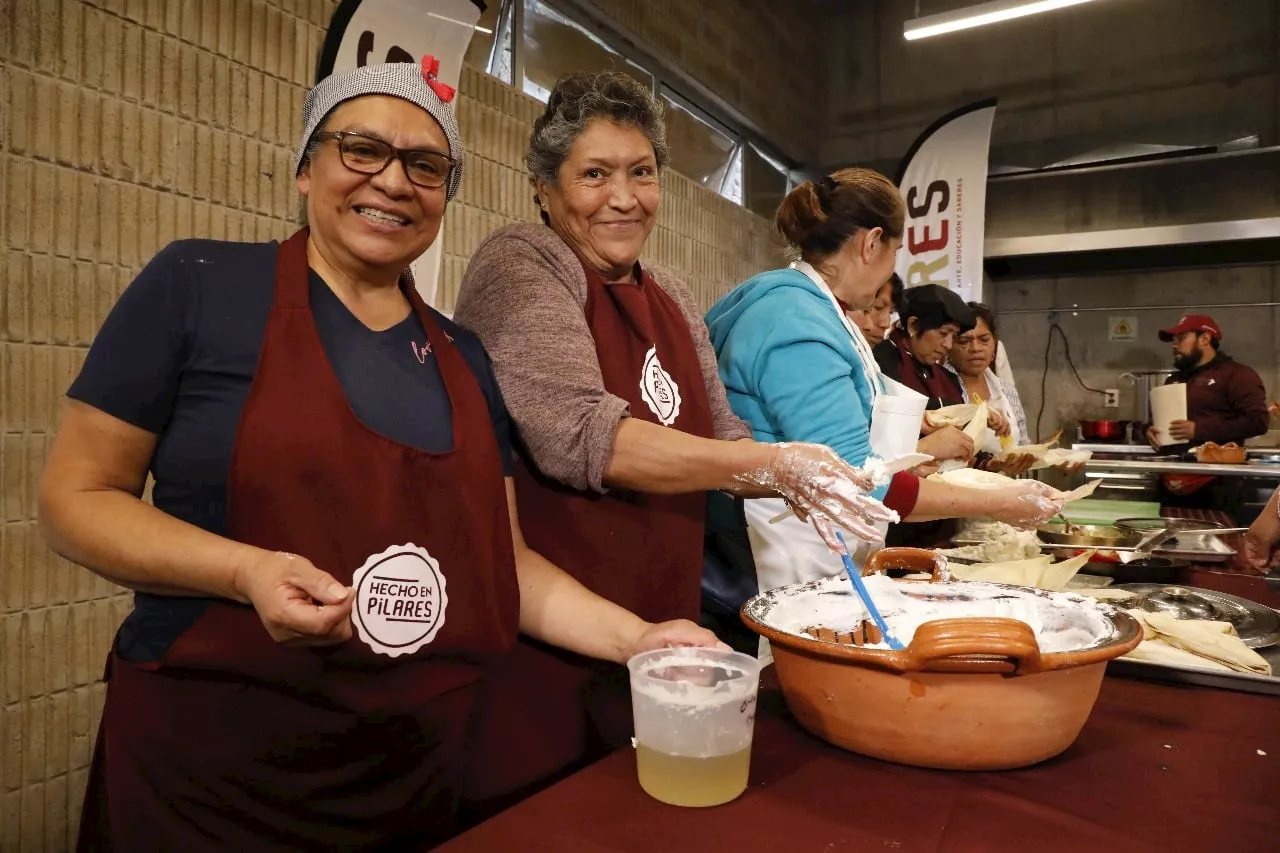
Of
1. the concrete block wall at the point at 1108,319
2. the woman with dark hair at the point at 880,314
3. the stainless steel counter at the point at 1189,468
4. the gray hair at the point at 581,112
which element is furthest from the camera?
the concrete block wall at the point at 1108,319

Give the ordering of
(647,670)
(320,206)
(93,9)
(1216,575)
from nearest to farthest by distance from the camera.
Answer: (647,670)
(320,206)
(1216,575)
(93,9)

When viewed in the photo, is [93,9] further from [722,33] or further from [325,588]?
[722,33]

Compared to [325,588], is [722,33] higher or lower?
higher

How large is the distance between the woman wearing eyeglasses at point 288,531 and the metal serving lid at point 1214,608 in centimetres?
83

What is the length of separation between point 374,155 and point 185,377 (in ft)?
1.24

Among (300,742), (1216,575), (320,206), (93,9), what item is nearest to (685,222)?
(93,9)

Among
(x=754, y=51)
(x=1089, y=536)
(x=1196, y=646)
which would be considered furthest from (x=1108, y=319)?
(x=1196, y=646)

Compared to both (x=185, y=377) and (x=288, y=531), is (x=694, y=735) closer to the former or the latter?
(x=288, y=531)

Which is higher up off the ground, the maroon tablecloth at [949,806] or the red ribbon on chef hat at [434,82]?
the red ribbon on chef hat at [434,82]

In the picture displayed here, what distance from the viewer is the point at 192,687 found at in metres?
0.96

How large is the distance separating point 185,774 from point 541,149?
1063 millimetres

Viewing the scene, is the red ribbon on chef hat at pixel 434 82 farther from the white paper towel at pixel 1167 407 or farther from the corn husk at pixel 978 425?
the white paper towel at pixel 1167 407

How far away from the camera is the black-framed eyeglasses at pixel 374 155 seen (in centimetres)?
111

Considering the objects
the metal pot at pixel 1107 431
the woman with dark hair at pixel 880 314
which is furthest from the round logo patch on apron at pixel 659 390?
the metal pot at pixel 1107 431
